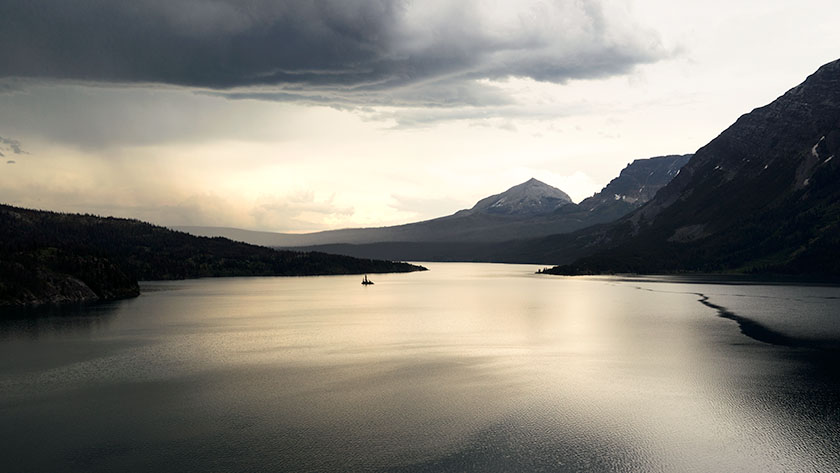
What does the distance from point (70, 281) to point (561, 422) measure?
536ft

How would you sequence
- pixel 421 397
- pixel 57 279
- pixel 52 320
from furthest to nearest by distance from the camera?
pixel 57 279
pixel 52 320
pixel 421 397

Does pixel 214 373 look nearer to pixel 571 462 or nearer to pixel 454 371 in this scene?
pixel 454 371

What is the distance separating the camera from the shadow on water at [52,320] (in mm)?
95938

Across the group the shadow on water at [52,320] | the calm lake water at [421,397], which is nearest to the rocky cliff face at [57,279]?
the shadow on water at [52,320]

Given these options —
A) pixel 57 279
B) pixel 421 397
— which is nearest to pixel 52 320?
pixel 57 279

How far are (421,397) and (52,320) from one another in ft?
314

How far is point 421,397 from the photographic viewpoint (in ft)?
173

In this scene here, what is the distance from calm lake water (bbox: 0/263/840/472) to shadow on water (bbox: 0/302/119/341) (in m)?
1.17

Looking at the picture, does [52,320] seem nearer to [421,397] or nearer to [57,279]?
[57,279]

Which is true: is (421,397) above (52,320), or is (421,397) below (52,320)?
below

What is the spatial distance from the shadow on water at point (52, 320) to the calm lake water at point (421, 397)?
1.17 metres

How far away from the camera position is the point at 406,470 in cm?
3500

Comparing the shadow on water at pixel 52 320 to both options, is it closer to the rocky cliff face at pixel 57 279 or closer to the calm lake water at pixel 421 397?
the calm lake water at pixel 421 397

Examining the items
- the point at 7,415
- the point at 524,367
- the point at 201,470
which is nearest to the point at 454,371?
the point at 524,367
